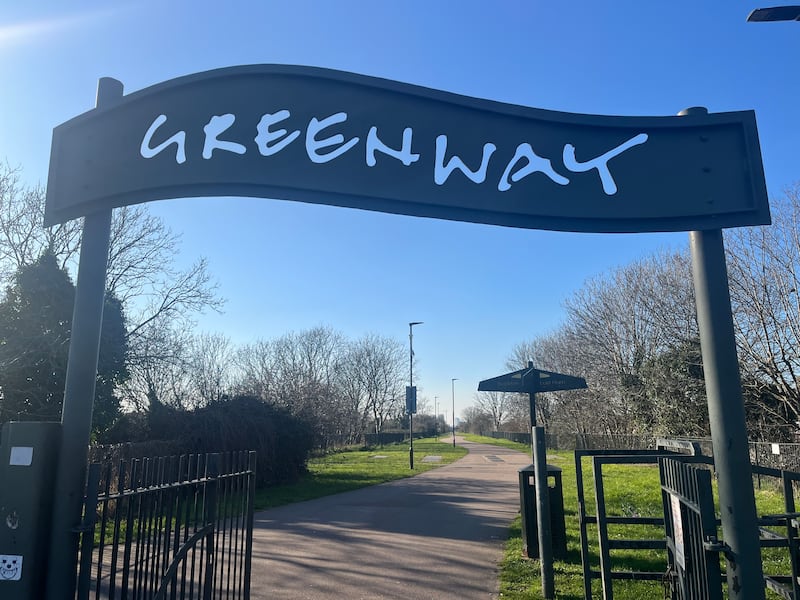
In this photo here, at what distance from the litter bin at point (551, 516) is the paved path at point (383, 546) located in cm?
54

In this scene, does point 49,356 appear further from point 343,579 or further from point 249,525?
point 249,525

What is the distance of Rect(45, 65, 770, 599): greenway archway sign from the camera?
3211 mm

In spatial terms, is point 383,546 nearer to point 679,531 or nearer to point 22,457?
point 679,531

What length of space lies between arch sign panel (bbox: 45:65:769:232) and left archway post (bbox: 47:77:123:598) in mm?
427

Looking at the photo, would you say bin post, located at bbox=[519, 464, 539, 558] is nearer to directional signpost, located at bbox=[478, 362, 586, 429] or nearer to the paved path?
the paved path

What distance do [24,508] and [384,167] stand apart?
2545mm

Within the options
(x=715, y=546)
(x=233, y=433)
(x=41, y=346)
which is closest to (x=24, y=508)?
(x=715, y=546)

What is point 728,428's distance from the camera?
2.95 meters

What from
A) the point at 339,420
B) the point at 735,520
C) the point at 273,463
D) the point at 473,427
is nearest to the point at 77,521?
the point at 735,520

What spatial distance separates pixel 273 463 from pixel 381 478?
426cm

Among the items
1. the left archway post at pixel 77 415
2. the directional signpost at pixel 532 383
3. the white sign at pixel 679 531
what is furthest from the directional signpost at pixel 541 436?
the left archway post at pixel 77 415

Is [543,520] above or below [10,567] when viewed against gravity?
below

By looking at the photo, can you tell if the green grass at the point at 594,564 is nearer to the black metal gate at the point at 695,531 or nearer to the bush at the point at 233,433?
the black metal gate at the point at 695,531

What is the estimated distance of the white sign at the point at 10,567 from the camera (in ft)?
9.85
